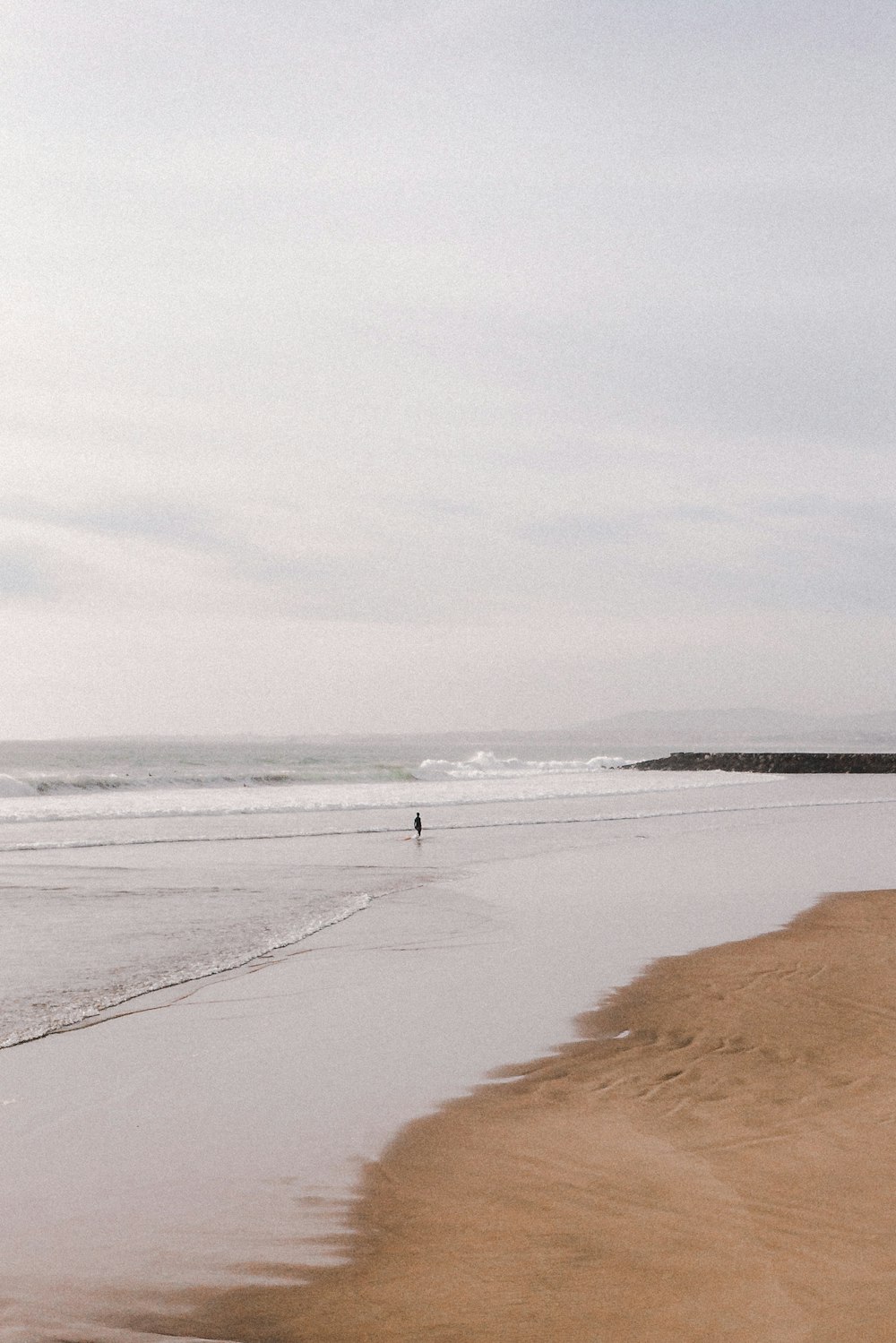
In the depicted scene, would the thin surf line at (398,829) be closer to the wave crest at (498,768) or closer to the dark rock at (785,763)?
the wave crest at (498,768)

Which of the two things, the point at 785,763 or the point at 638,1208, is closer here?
the point at 638,1208

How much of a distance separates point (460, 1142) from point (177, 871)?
45.2ft

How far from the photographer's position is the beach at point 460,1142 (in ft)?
14.3

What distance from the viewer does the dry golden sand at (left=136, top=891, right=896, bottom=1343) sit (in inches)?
165

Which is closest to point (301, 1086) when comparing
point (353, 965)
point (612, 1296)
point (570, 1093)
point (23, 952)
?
point (570, 1093)

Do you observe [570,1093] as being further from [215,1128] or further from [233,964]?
[233,964]

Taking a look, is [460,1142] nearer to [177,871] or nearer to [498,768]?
[177,871]

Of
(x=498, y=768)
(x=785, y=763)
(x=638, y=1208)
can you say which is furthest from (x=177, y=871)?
(x=785, y=763)

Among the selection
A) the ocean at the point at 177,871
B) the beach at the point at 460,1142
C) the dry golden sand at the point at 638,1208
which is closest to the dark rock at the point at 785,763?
the ocean at the point at 177,871

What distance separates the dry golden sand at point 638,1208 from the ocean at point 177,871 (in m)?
4.36

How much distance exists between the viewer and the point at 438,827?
1120 inches

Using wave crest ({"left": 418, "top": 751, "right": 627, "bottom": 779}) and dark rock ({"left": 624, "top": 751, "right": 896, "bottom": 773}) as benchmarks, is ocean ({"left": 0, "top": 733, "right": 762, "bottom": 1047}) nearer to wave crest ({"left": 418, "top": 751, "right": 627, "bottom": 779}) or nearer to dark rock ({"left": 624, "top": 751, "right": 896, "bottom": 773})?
wave crest ({"left": 418, "top": 751, "right": 627, "bottom": 779})

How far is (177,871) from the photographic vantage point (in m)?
18.8

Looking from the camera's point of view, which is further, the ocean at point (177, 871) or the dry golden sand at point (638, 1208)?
the ocean at point (177, 871)
